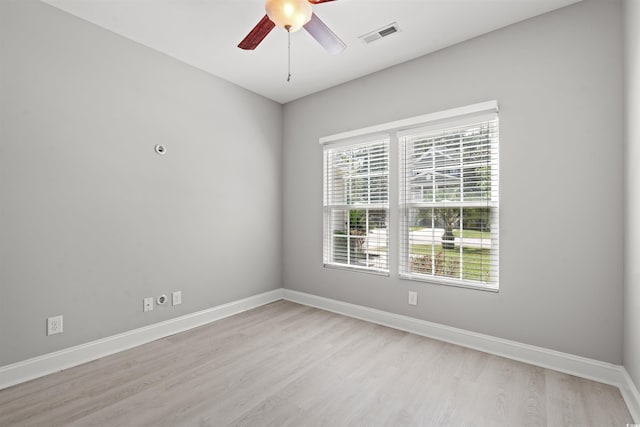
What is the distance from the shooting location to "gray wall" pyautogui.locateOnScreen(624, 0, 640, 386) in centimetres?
186

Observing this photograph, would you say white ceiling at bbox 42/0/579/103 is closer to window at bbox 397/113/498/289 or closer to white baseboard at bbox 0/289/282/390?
window at bbox 397/113/498/289

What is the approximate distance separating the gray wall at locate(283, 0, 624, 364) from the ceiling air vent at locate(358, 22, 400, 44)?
1.92 feet

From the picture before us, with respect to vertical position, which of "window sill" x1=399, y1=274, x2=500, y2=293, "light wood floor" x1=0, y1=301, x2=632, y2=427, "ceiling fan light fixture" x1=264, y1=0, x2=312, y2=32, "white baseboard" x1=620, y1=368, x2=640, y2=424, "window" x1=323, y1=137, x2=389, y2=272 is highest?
"ceiling fan light fixture" x1=264, y1=0, x2=312, y2=32

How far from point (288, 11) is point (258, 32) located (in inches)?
18.0

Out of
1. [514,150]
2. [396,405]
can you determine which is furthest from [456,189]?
[396,405]

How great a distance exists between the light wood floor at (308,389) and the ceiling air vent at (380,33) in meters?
2.85

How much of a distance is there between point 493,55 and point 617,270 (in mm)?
1983

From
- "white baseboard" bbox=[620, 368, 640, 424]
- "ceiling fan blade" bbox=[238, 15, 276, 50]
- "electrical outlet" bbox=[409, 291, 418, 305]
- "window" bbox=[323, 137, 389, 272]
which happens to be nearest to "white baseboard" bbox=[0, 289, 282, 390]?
"window" bbox=[323, 137, 389, 272]

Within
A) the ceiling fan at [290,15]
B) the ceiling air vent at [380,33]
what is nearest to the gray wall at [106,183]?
the ceiling fan at [290,15]

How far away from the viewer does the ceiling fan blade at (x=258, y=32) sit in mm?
1948

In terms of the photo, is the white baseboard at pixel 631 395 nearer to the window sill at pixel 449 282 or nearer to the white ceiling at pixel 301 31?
the window sill at pixel 449 282

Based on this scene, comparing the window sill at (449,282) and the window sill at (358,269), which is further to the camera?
the window sill at (358,269)

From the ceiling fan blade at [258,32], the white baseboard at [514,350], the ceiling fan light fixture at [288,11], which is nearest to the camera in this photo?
the ceiling fan light fixture at [288,11]

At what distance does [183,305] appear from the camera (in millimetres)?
3256
